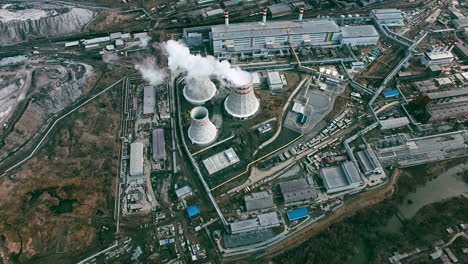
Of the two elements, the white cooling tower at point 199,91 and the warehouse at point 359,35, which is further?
the warehouse at point 359,35

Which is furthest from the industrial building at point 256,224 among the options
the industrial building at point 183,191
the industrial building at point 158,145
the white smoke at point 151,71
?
the white smoke at point 151,71

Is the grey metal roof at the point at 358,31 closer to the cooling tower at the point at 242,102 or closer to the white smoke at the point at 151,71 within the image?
the cooling tower at the point at 242,102

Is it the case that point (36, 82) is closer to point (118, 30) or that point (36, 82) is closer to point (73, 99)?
point (73, 99)

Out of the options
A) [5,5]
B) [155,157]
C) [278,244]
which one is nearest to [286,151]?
[278,244]

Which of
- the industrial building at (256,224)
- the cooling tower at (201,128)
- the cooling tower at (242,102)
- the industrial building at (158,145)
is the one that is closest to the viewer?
the industrial building at (256,224)

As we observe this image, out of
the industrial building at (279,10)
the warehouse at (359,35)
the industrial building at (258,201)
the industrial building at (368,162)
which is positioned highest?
the industrial building at (279,10)

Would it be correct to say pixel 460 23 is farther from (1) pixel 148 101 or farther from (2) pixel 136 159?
(2) pixel 136 159

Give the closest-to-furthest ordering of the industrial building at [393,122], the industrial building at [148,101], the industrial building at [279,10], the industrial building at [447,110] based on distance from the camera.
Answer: the industrial building at [393,122] < the industrial building at [447,110] < the industrial building at [148,101] < the industrial building at [279,10]
